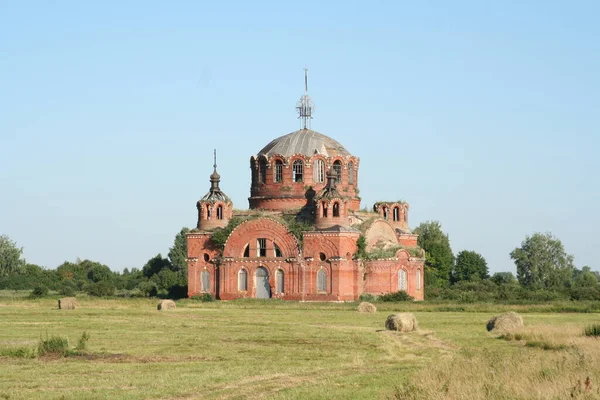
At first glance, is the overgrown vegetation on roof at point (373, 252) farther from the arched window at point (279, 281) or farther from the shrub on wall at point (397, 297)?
the arched window at point (279, 281)

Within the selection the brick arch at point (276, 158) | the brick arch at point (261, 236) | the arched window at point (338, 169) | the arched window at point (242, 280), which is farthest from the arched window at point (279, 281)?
the arched window at point (338, 169)

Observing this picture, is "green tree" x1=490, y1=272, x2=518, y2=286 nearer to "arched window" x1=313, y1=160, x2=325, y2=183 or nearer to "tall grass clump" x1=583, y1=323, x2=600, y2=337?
"arched window" x1=313, y1=160, x2=325, y2=183

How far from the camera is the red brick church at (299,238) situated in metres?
65.3

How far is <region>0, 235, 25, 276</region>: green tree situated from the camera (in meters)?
101

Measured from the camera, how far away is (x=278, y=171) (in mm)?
71062

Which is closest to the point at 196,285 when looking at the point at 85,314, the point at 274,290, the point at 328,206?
the point at 274,290

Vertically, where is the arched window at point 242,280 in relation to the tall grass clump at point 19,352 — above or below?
above

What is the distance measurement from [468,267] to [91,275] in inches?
1453

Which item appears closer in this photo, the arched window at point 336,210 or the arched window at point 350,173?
the arched window at point 336,210

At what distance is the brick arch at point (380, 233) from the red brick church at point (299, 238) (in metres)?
0.06

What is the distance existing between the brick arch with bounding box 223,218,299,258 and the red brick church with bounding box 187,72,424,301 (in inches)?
2.4

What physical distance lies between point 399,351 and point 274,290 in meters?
36.3

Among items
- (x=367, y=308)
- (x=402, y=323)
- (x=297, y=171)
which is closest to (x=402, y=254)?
(x=297, y=171)

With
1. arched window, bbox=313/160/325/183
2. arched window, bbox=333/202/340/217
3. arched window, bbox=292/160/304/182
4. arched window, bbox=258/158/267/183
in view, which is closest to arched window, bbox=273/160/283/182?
arched window, bbox=258/158/267/183
